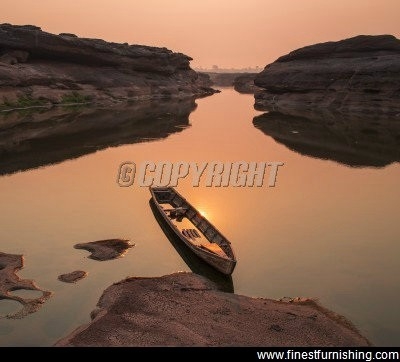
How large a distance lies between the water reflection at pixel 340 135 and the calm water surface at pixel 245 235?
4.66 metres

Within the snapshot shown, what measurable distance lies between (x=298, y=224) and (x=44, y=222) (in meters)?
11.9

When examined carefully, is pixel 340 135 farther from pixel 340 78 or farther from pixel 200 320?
pixel 200 320

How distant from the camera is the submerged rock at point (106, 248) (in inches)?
658

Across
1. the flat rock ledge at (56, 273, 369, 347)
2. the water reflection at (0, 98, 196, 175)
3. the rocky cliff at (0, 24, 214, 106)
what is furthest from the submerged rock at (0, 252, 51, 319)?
the rocky cliff at (0, 24, 214, 106)

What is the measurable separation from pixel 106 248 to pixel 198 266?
399 centimetres

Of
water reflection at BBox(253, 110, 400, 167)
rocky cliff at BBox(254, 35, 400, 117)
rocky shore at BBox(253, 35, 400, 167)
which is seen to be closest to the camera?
water reflection at BBox(253, 110, 400, 167)

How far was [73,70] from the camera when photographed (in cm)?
7650

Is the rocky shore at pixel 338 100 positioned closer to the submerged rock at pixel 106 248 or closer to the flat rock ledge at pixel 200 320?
the submerged rock at pixel 106 248

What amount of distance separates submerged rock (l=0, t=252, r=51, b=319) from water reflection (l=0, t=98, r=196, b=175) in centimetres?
1505

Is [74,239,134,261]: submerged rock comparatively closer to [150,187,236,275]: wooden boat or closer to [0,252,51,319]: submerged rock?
[150,187,236,275]: wooden boat

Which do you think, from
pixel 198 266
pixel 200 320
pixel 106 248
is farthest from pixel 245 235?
pixel 200 320

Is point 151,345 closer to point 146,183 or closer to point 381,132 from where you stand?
point 146,183

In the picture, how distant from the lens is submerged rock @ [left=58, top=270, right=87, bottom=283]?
48.4 feet

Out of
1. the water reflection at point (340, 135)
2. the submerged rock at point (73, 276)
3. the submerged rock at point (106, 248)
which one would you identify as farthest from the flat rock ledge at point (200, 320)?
the water reflection at point (340, 135)
